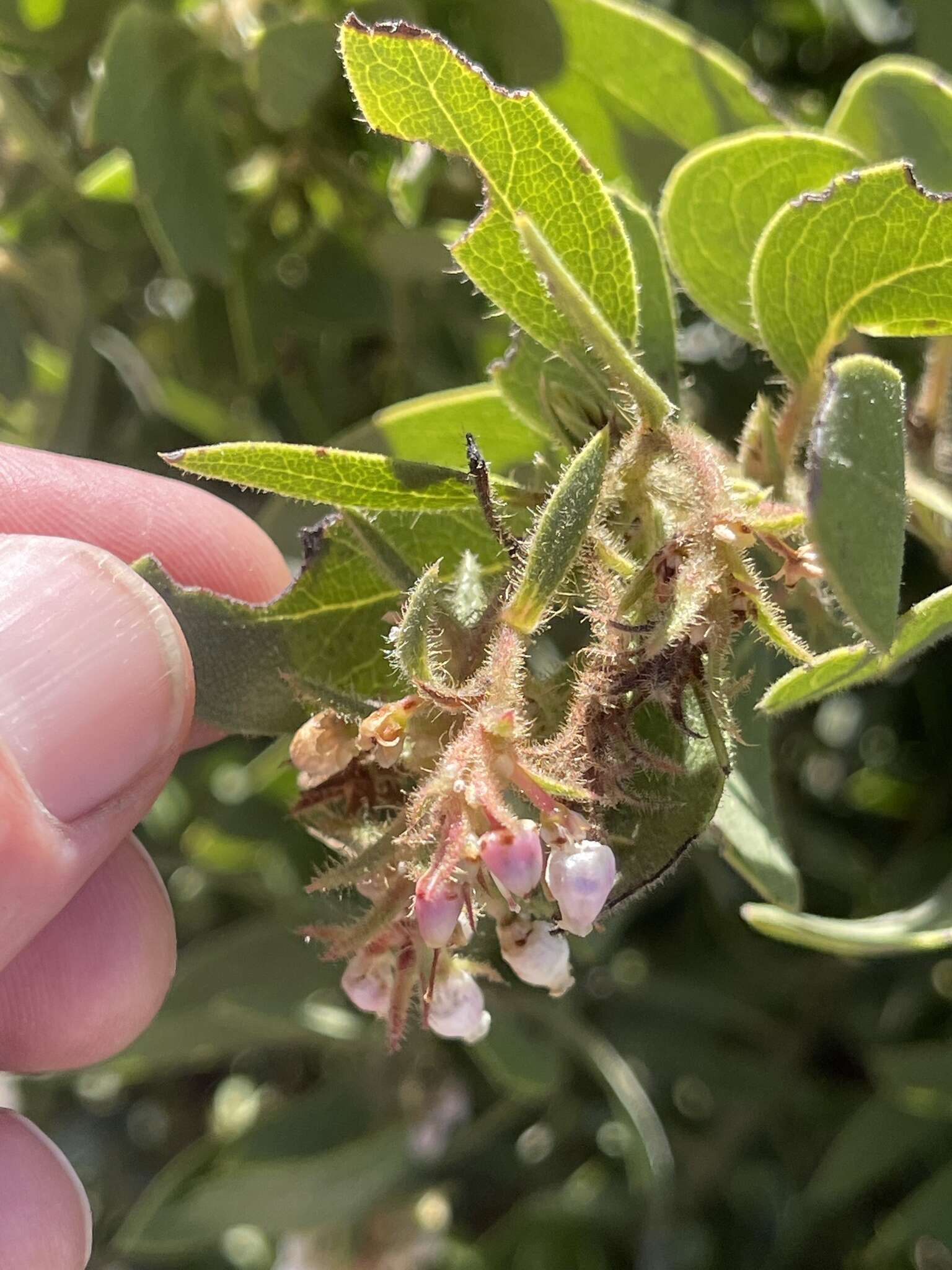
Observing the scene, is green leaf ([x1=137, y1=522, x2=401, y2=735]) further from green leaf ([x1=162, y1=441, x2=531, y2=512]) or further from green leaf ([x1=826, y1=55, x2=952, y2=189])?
green leaf ([x1=826, y1=55, x2=952, y2=189])

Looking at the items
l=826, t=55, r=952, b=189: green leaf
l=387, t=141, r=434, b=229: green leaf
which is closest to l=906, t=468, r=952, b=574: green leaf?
l=826, t=55, r=952, b=189: green leaf

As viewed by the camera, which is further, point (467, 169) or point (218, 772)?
point (218, 772)

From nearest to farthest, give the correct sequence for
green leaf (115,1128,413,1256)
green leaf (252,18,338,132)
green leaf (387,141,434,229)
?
green leaf (252,18,338,132) → green leaf (387,141,434,229) → green leaf (115,1128,413,1256)

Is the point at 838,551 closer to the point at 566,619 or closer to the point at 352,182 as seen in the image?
the point at 566,619

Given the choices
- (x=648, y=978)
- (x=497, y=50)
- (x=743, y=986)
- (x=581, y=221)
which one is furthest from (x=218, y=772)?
(x=581, y=221)

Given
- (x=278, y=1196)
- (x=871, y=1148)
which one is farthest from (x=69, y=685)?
(x=871, y=1148)
